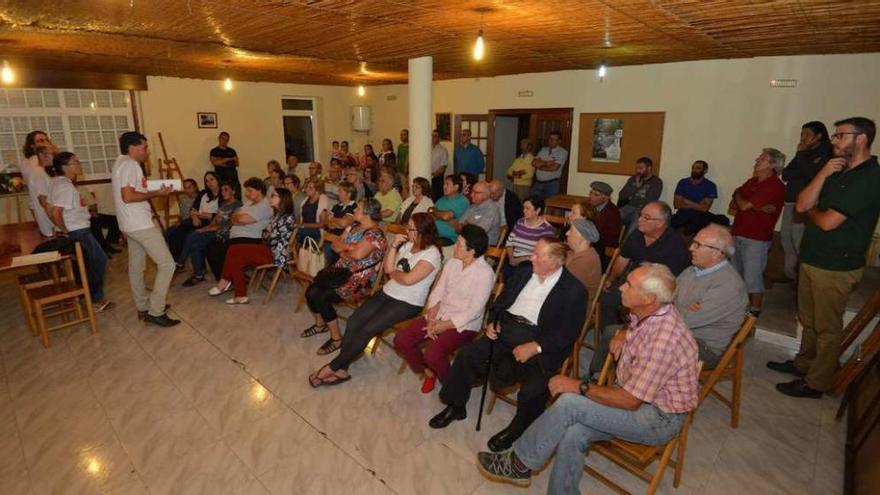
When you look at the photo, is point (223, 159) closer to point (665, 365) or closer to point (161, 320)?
point (161, 320)

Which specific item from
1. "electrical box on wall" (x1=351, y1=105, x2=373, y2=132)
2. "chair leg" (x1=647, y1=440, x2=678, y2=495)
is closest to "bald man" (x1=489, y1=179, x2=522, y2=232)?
"chair leg" (x1=647, y1=440, x2=678, y2=495)

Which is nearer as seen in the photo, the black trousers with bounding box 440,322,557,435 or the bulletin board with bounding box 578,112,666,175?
the black trousers with bounding box 440,322,557,435

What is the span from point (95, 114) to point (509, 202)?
7.37 m

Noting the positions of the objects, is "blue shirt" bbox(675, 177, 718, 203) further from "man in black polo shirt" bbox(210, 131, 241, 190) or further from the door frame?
"man in black polo shirt" bbox(210, 131, 241, 190)

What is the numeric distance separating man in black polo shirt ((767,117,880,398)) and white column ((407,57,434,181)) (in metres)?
3.71

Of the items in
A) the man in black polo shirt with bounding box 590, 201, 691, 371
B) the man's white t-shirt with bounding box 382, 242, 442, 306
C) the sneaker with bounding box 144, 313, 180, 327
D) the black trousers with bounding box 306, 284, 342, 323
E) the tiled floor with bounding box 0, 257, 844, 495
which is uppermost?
the man in black polo shirt with bounding box 590, 201, 691, 371

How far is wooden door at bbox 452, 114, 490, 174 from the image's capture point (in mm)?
8859

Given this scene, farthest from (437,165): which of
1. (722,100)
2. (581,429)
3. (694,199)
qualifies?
(581,429)

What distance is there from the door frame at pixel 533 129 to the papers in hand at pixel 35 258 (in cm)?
654

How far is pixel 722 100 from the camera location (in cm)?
609

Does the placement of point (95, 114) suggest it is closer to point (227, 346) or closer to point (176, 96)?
point (176, 96)

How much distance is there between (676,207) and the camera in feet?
20.3

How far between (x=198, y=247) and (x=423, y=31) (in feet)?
11.8

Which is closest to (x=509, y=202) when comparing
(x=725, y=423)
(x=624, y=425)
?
(x=725, y=423)
